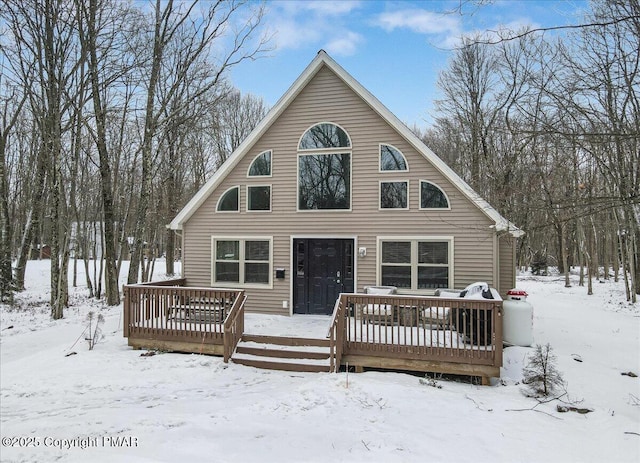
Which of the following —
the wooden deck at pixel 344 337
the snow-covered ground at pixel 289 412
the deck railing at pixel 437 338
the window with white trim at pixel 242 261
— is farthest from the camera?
the window with white trim at pixel 242 261

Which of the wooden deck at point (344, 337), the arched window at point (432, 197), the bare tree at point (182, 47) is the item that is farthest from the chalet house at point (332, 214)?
the bare tree at point (182, 47)

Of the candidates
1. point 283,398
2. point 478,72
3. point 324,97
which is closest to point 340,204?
point 324,97

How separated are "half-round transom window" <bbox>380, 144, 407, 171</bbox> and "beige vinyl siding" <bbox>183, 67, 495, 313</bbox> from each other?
0.11m

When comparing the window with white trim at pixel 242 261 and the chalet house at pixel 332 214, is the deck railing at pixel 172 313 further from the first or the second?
the chalet house at pixel 332 214

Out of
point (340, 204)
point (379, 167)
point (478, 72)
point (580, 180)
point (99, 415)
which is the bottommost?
point (99, 415)

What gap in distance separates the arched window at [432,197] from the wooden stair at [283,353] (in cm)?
402

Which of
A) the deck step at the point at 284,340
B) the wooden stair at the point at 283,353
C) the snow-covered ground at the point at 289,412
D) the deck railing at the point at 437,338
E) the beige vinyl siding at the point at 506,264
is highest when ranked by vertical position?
the beige vinyl siding at the point at 506,264

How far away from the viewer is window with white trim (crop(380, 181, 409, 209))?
29.7 ft

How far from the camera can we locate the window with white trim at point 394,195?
29.7ft

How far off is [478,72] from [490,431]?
1908 centimetres

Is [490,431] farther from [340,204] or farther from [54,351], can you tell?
[54,351]

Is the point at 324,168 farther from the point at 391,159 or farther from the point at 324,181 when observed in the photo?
the point at 391,159

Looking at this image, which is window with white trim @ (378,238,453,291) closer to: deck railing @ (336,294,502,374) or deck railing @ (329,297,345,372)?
deck railing @ (336,294,502,374)

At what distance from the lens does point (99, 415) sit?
15.9ft
